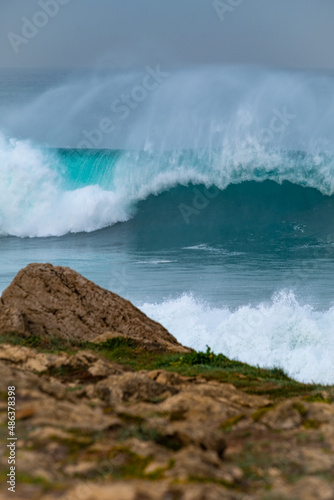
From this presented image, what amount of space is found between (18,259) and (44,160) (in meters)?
10.5

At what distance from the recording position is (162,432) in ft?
12.7

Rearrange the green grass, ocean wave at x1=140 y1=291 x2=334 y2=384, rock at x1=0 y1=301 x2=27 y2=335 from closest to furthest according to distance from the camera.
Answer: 1. the green grass
2. rock at x1=0 y1=301 x2=27 y2=335
3. ocean wave at x1=140 y1=291 x2=334 y2=384

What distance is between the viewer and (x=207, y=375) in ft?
21.7

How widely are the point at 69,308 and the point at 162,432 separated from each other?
18.0 feet

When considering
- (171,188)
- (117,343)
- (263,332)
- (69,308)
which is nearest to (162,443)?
(117,343)

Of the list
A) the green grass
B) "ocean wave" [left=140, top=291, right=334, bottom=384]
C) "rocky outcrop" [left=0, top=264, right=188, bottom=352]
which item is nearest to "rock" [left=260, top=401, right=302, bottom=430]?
the green grass

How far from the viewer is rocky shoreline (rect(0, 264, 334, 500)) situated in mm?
3000

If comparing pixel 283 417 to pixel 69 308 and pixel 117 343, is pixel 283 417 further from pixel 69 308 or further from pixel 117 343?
pixel 69 308

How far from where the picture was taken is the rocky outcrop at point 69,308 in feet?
29.2

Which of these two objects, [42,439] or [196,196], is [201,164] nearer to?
[196,196]

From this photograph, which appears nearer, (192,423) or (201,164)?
(192,423)

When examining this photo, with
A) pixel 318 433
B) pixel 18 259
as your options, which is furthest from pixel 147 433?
pixel 18 259

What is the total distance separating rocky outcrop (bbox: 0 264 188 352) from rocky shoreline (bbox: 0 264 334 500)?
1.61 m

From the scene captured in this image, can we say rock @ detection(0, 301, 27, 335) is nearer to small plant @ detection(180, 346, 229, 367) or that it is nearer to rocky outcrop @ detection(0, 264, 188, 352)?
rocky outcrop @ detection(0, 264, 188, 352)
